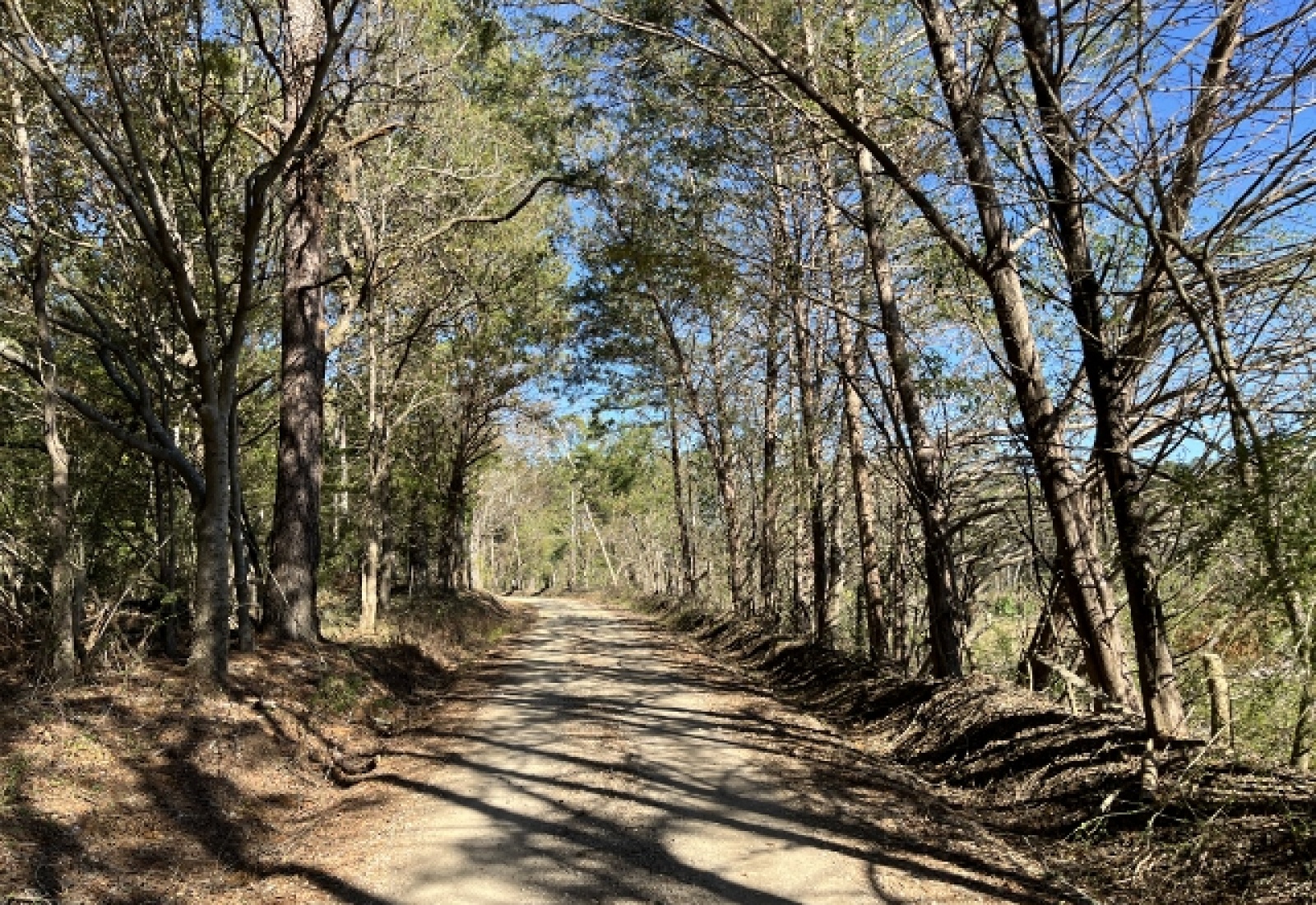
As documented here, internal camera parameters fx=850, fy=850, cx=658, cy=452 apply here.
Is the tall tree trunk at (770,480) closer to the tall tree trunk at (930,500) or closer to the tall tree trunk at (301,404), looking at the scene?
the tall tree trunk at (930,500)

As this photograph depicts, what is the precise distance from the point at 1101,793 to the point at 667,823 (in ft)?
8.98

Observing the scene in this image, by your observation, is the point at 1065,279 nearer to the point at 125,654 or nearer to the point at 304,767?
the point at 304,767

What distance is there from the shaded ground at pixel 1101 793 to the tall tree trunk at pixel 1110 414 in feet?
1.30

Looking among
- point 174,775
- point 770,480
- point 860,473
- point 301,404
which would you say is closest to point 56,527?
point 174,775

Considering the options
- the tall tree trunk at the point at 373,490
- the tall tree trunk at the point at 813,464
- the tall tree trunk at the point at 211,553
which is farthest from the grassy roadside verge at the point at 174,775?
the tall tree trunk at the point at 813,464

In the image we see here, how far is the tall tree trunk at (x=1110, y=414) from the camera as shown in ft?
16.8

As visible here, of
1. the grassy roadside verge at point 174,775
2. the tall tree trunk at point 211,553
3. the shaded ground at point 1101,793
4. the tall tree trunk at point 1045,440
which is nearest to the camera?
the shaded ground at point 1101,793

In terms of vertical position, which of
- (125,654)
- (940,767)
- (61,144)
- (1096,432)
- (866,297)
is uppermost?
(61,144)

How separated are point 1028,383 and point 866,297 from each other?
19.3 ft

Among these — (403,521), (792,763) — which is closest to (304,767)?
(792,763)

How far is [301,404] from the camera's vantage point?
11.3 meters

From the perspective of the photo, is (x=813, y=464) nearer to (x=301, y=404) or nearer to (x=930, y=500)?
(x=930, y=500)

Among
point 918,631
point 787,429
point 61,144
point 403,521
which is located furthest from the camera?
point 403,521

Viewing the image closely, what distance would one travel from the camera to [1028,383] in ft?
20.6
